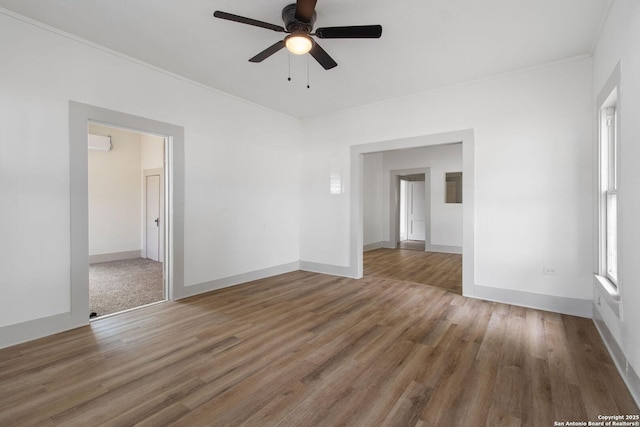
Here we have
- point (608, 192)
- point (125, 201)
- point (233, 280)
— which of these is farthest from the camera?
point (125, 201)

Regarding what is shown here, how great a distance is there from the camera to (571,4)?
8.36 ft

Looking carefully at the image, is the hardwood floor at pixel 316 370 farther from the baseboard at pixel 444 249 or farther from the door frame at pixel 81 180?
the baseboard at pixel 444 249

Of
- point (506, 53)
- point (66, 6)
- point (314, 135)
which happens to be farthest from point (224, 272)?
point (506, 53)

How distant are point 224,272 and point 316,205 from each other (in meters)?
2.12

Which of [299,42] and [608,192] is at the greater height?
[299,42]

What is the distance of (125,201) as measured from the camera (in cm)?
711

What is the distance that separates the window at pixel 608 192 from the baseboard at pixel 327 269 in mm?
3297

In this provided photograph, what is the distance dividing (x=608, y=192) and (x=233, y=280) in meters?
4.79

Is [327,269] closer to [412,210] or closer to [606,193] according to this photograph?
[606,193]

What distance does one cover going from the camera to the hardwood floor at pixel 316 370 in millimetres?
1812

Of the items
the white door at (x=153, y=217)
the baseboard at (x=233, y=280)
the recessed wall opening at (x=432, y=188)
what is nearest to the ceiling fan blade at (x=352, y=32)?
the recessed wall opening at (x=432, y=188)

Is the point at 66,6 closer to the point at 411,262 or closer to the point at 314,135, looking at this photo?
the point at 314,135

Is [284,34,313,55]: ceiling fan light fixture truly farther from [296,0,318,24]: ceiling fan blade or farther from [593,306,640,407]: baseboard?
[593,306,640,407]: baseboard

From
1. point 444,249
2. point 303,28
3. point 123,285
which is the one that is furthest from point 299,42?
point 444,249
